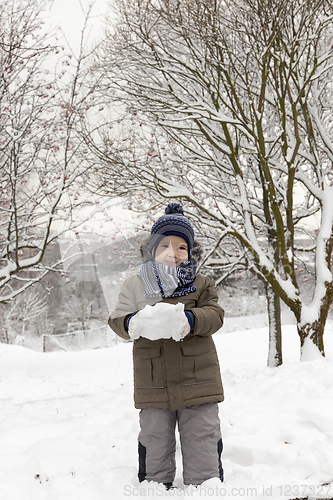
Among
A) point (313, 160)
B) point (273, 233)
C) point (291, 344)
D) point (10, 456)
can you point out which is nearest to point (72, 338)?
point (291, 344)

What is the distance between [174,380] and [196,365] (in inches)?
5.8

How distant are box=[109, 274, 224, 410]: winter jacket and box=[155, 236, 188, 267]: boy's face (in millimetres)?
227

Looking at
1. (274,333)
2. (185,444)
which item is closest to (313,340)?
(274,333)

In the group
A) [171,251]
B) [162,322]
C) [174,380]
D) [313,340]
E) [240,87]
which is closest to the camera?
[162,322]

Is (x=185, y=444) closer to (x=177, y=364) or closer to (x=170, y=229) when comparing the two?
(x=177, y=364)

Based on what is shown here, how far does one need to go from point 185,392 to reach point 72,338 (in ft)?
61.8

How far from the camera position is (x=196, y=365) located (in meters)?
2.20

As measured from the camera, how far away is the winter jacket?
2.15 meters

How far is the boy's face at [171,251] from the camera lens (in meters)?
2.33

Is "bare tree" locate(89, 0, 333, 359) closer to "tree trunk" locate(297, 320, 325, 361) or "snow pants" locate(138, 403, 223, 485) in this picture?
"tree trunk" locate(297, 320, 325, 361)

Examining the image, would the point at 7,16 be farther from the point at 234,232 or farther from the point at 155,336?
the point at 155,336

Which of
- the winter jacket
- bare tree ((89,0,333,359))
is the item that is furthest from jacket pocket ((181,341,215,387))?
bare tree ((89,0,333,359))

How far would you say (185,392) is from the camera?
7.06 feet

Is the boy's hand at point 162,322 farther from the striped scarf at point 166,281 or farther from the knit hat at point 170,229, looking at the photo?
the knit hat at point 170,229
